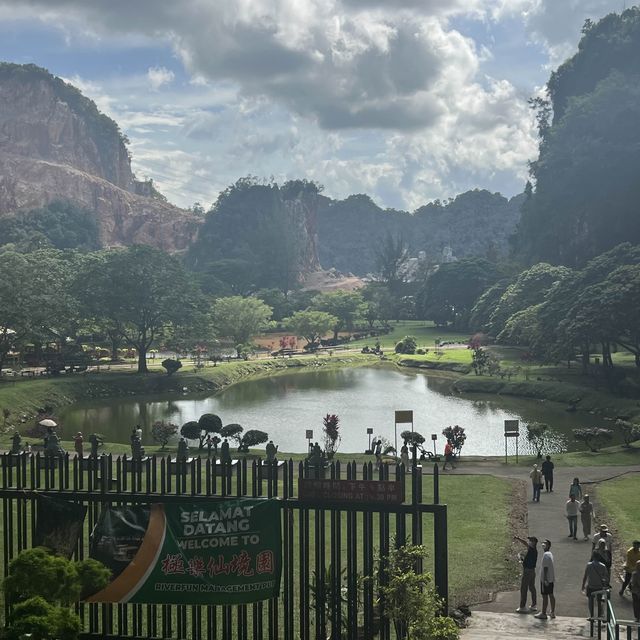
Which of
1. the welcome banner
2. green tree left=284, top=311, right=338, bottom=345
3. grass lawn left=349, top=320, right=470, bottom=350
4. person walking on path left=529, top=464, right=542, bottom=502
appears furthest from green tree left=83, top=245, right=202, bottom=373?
the welcome banner

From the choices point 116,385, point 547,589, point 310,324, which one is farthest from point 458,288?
point 547,589

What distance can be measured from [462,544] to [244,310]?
71.1 m

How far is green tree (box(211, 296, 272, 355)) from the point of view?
86500 mm

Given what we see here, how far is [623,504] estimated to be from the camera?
2169 cm

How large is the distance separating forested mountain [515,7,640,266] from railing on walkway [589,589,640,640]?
84.3 m

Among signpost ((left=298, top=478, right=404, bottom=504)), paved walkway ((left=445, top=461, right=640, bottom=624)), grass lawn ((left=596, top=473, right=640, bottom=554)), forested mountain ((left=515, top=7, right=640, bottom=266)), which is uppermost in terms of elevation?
forested mountain ((left=515, top=7, right=640, bottom=266))

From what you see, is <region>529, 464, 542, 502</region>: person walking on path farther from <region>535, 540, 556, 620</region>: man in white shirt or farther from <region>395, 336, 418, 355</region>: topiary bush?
<region>395, 336, 418, 355</region>: topiary bush

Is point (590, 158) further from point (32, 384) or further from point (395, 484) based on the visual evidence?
point (395, 484)

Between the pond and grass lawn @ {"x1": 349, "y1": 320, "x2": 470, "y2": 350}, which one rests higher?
grass lawn @ {"x1": 349, "y1": 320, "x2": 470, "y2": 350}

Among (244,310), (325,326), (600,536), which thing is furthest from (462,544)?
(325,326)

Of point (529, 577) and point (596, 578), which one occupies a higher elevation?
point (596, 578)

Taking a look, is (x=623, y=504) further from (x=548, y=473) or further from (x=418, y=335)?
(x=418, y=335)

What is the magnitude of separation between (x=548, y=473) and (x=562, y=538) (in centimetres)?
487

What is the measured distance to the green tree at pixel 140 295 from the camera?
61.7 metres
